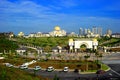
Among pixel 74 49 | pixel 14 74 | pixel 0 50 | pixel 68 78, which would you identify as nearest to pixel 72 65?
pixel 68 78

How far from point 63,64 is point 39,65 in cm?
419

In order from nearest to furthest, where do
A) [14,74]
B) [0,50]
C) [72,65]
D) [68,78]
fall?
1. [14,74]
2. [68,78]
3. [72,65]
4. [0,50]

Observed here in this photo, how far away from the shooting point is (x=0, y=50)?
66.8m

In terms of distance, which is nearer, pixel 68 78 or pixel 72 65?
pixel 68 78

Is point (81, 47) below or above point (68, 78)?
above

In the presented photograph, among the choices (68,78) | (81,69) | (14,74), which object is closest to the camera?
A: (14,74)

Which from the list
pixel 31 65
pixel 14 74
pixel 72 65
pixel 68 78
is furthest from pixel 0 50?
pixel 14 74

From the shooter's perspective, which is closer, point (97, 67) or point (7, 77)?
point (7, 77)

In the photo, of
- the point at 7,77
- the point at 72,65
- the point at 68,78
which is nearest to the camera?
the point at 7,77

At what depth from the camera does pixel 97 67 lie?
43250mm

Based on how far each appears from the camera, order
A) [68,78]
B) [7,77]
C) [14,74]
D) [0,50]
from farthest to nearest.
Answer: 1. [0,50]
2. [68,78]
3. [14,74]
4. [7,77]

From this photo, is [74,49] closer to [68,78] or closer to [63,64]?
[63,64]

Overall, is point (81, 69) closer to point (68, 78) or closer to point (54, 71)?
point (54, 71)

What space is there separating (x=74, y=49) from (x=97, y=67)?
45287mm
